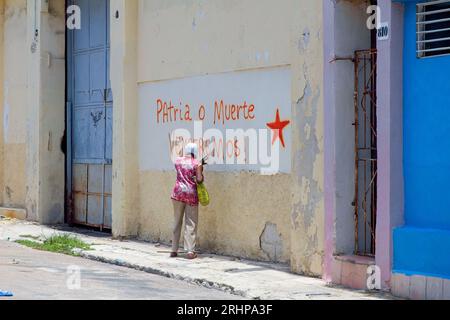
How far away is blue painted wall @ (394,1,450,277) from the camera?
9.16 m

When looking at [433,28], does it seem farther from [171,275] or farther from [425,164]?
[171,275]

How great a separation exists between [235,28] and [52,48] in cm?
616

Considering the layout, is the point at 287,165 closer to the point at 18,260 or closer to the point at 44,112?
the point at 18,260

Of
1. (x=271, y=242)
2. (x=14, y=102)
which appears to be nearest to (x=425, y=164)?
(x=271, y=242)

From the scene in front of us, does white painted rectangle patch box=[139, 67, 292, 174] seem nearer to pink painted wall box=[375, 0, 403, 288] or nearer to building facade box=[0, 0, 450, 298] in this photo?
building facade box=[0, 0, 450, 298]

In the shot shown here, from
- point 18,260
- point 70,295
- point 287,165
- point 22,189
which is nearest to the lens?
point 70,295

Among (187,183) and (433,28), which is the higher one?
(433,28)

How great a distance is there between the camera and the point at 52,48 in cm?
1769

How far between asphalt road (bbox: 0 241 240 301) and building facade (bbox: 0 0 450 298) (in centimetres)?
162

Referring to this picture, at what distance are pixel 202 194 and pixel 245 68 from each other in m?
1.90

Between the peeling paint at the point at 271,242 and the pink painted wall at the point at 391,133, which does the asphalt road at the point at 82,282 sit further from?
the pink painted wall at the point at 391,133

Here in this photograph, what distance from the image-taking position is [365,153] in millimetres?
10648
